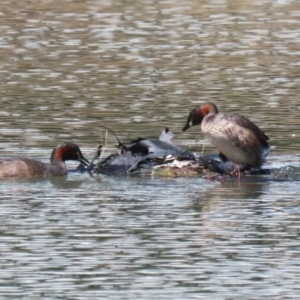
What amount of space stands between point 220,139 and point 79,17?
22.8 meters

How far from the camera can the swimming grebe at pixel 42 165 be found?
16.0 meters

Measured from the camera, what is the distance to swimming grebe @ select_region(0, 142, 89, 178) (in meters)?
16.0

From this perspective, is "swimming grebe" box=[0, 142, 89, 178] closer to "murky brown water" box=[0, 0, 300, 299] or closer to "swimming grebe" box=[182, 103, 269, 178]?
"murky brown water" box=[0, 0, 300, 299]

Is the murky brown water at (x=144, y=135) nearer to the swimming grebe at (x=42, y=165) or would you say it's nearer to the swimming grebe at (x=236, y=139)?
the swimming grebe at (x=42, y=165)

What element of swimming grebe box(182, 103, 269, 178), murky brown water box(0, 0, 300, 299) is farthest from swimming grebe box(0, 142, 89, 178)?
swimming grebe box(182, 103, 269, 178)

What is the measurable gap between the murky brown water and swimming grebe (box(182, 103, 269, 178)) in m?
0.60

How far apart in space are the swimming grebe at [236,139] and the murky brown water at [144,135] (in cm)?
60

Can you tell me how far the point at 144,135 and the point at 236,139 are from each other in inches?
110

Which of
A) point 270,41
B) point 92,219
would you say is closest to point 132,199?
point 92,219

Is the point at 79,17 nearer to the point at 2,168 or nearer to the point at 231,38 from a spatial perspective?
the point at 231,38

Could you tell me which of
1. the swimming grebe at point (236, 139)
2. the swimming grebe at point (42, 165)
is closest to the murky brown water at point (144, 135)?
the swimming grebe at point (42, 165)

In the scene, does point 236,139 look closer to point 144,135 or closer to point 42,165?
point 42,165

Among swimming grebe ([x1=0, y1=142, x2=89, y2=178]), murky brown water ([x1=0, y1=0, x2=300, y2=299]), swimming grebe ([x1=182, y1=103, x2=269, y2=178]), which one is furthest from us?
swimming grebe ([x1=182, y1=103, x2=269, y2=178])

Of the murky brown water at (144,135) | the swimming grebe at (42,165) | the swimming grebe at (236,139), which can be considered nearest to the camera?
the murky brown water at (144,135)
